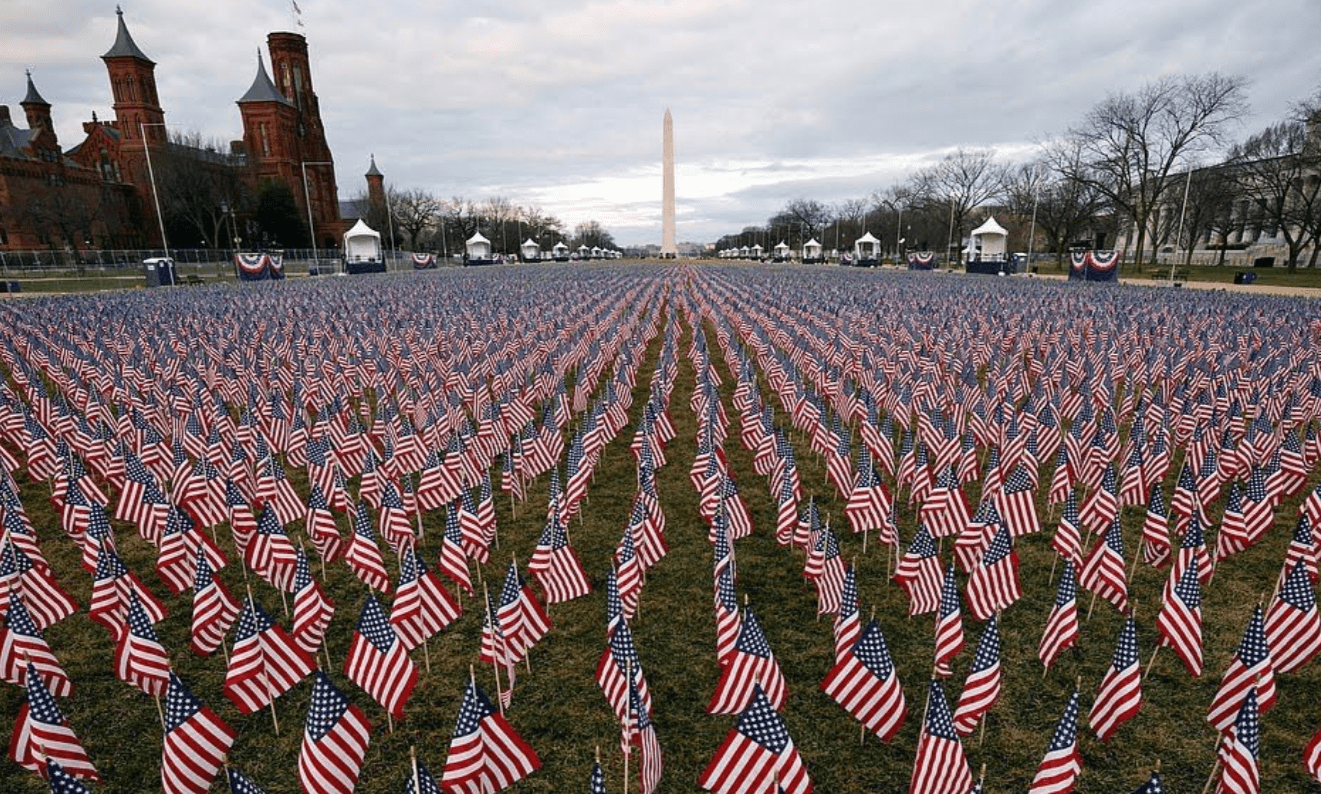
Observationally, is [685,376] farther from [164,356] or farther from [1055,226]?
[1055,226]

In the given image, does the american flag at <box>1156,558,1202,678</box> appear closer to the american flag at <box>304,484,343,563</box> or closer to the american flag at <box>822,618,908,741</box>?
the american flag at <box>822,618,908,741</box>

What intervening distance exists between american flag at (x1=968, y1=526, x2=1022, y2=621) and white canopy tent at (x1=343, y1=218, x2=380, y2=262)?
7338 centimetres

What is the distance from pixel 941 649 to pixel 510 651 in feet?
12.0

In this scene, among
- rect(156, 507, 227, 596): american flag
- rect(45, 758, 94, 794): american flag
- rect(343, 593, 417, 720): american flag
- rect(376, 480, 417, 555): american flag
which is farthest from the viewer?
rect(376, 480, 417, 555): american flag

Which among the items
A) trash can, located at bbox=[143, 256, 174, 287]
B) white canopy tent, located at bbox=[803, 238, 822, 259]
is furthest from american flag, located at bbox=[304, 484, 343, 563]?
white canopy tent, located at bbox=[803, 238, 822, 259]

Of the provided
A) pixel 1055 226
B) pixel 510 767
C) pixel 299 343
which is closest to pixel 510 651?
pixel 510 767

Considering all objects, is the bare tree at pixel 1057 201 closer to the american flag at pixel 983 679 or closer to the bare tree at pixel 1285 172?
the bare tree at pixel 1285 172

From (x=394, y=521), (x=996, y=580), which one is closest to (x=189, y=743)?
(x=394, y=521)

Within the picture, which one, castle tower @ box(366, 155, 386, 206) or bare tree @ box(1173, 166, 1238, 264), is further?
castle tower @ box(366, 155, 386, 206)

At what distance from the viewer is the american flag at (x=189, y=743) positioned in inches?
170

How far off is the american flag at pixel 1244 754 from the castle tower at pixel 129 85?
11254 cm

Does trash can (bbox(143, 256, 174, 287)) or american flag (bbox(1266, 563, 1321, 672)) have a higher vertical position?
trash can (bbox(143, 256, 174, 287))

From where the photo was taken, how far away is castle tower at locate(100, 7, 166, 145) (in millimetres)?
89625

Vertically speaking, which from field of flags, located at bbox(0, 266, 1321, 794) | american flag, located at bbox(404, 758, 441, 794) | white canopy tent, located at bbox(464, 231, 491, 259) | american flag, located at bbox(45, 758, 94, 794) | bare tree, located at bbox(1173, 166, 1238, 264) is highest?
bare tree, located at bbox(1173, 166, 1238, 264)
